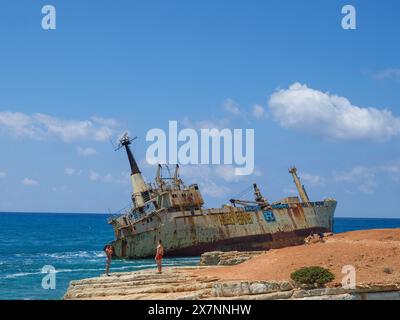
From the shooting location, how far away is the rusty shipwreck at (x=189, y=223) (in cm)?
5009

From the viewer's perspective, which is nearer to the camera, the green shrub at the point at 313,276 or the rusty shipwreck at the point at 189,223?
the green shrub at the point at 313,276

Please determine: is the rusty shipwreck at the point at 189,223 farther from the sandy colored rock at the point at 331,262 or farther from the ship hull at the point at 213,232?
the sandy colored rock at the point at 331,262

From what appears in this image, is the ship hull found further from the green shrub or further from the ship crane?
the green shrub

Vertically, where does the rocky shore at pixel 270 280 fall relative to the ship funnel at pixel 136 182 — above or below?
below

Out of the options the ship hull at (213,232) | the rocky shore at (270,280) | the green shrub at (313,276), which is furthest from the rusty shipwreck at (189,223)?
the green shrub at (313,276)

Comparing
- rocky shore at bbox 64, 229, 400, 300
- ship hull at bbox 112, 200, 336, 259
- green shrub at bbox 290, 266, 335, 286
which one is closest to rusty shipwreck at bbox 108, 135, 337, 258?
ship hull at bbox 112, 200, 336, 259

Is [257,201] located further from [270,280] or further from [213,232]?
[270,280]

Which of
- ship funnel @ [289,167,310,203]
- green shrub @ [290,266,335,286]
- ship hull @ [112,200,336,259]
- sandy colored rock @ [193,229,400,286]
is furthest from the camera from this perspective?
ship funnel @ [289,167,310,203]

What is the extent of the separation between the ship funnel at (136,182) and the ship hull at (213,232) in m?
3.65

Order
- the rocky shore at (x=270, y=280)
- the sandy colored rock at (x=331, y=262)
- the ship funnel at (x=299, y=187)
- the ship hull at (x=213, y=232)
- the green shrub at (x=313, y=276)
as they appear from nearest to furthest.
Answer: the rocky shore at (x=270, y=280) < the green shrub at (x=313, y=276) < the sandy colored rock at (x=331, y=262) < the ship hull at (x=213, y=232) < the ship funnel at (x=299, y=187)

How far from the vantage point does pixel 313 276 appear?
21859 millimetres

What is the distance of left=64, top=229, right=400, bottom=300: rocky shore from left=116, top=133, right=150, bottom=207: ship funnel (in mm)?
25750

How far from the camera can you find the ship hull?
50031 mm
